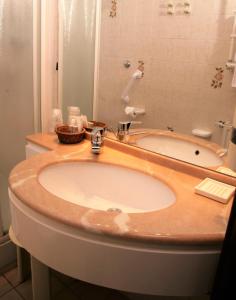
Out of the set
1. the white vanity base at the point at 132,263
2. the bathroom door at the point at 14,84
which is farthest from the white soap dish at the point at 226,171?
the bathroom door at the point at 14,84

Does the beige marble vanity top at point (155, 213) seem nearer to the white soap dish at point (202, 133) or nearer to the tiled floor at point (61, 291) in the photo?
the white soap dish at point (202, 133)

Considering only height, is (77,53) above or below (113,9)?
below

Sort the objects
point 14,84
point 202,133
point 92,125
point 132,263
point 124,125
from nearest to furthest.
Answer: point 132,263 < point 202,133 < point 124,125 < point 92,125 < point 14,84

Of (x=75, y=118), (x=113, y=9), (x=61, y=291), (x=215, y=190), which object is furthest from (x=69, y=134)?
(x=61, y=291)

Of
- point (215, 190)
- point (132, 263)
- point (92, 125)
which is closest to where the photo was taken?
point (132, 263)

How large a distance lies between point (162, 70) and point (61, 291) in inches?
51.3

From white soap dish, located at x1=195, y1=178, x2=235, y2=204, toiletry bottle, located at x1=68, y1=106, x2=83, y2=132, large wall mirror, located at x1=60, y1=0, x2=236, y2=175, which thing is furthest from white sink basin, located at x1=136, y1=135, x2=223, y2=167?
toiletry bottle, located at x1=68, y1=106, x2=83, y2=132

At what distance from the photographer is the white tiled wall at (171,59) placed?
96 cm

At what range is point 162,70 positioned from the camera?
1.11m

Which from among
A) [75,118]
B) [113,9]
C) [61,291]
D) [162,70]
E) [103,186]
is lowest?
[61,291]

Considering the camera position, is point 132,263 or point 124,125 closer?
point 132,263

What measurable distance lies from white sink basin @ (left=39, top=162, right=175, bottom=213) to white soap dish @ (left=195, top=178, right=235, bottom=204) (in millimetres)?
142

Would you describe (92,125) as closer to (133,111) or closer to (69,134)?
(69,134)

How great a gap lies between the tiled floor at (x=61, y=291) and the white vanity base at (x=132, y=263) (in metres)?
0.83
